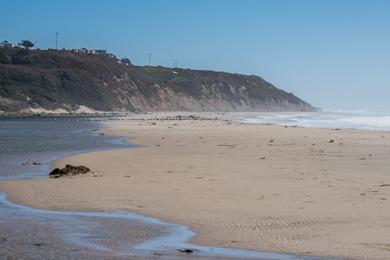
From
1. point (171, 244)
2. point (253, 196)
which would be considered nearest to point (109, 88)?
point (253, 196)

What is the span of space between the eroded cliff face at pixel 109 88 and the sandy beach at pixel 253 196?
80986mm

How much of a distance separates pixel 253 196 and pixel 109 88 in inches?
4307

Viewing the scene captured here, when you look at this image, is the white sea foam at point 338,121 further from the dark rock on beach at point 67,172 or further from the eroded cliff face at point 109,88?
the eroded cliff face at point 109,88

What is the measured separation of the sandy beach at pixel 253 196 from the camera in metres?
8.13

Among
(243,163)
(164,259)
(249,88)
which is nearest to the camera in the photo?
(164,259)

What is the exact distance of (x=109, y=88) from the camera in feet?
392

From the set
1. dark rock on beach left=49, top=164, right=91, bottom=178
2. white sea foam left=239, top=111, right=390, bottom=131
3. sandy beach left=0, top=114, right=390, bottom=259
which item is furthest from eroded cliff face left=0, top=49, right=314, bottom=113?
dark rock on beach left=49, top=164, right=91, bottom=178

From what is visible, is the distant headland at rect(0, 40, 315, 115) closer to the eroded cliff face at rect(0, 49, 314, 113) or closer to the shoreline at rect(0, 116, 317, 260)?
the eroded cliff face at rect(0, 49, 314, 113)

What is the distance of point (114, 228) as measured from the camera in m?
8.83

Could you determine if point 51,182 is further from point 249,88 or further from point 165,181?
point 249,88


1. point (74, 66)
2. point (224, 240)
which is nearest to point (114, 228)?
point (224, 240)

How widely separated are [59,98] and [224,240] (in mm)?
99899

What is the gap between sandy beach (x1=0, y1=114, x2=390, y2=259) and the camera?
8133 millimetres

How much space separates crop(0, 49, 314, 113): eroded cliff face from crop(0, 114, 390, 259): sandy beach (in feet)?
266
